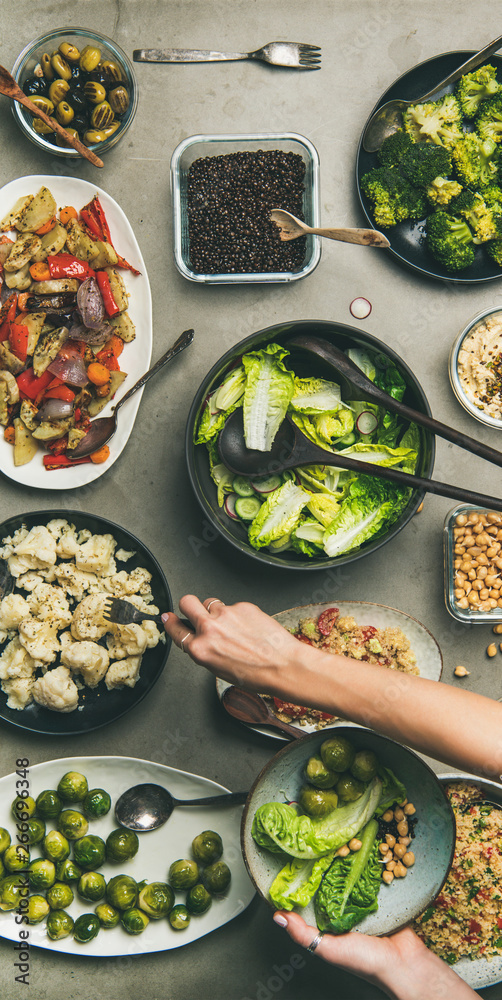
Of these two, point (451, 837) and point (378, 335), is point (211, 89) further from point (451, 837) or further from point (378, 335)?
point (451, 837)

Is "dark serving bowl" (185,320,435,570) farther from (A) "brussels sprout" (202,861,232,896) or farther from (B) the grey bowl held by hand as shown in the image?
(A) "brussels sprout" (202,861,232,896)

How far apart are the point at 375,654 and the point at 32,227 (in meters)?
2.31

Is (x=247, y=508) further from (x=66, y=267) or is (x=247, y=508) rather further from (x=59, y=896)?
(x=59, y=896)

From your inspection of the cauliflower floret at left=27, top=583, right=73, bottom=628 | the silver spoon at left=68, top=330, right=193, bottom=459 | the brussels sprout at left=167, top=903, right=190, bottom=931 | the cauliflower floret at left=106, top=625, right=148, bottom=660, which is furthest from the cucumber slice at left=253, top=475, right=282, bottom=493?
the brussels sprout at left=167, top=903, right=190, bottom=931

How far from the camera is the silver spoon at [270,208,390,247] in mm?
2438

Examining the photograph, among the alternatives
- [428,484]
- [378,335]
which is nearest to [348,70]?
[378,335]

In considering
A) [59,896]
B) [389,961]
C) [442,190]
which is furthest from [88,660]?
[442,190]

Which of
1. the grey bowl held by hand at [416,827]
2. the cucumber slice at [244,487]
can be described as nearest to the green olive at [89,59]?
the cucumber slice at [244,487]

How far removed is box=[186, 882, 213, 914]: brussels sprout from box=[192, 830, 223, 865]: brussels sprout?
0.32ft

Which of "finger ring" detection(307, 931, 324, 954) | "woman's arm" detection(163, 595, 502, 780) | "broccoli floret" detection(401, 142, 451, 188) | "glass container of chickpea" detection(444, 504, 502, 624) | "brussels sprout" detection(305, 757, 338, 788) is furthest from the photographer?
"glass container of chickpea" detection(444, 504, 502, 624)

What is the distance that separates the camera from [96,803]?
264 cm

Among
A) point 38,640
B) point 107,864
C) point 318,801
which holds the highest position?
point 38,640

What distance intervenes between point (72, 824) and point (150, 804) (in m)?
0.33

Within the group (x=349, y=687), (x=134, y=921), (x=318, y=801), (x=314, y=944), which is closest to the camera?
(x=349, y=687)
